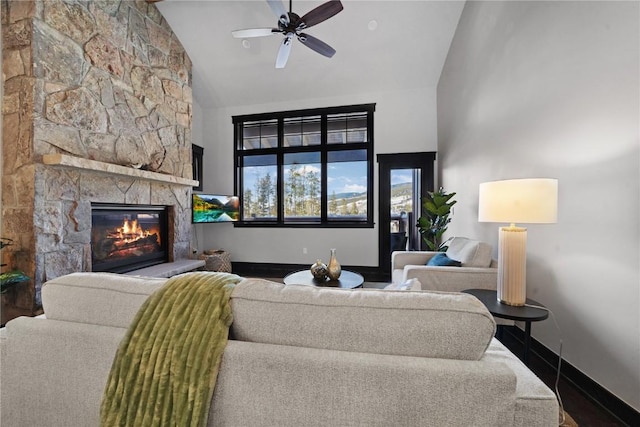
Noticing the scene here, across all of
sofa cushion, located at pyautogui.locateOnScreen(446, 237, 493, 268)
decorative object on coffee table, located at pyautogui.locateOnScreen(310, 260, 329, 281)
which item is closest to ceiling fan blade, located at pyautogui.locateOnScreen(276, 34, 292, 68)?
decorative object on coffee table, located at pyautogui.locateOnScreen(310, 260, 329, 281)

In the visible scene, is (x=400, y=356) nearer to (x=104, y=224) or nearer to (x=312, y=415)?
(x=312, y=415)

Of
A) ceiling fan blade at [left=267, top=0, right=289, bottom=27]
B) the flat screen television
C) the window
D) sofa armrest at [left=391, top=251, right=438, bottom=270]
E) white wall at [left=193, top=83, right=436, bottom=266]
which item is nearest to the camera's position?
ceiling fan blade at [left=267, top=0, right=289, bottom=27]

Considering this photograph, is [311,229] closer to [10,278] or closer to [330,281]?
[330,281]

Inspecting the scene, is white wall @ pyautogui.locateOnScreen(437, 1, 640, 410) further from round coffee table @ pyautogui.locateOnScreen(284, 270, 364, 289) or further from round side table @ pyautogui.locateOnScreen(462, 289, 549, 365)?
round coffee table @ pyautogui.locateOnScreen(284, 270, 364, 289)

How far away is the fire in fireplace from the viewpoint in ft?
9.80

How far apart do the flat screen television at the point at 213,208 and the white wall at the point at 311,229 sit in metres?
0.59

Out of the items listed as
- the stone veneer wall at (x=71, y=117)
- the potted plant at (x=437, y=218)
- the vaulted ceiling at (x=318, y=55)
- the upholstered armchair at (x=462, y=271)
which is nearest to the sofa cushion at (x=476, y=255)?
the upholstered armchair at (x=462, y=271)

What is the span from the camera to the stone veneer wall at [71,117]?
2.36 meters

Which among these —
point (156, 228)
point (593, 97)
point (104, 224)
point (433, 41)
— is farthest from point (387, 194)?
point (104, 224)

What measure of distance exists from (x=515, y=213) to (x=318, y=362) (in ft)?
4.62

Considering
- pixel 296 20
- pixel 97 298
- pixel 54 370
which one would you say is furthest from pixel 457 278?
pixel 296 20

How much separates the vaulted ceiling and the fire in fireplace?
8.07 ft

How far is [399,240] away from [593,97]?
3149mm

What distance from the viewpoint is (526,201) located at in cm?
146
